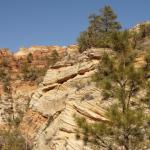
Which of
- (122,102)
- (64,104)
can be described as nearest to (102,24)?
(64,104)

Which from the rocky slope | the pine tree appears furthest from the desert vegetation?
the rocky slope

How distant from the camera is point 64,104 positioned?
27938 mm

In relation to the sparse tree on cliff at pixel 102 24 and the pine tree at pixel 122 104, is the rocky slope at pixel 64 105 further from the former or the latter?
the sparse tree on cliff at pixel 102 24

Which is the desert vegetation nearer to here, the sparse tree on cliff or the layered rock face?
the layered rock face

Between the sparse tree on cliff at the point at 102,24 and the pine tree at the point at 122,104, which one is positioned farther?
the sparse tree on cliff at the point at 102,24

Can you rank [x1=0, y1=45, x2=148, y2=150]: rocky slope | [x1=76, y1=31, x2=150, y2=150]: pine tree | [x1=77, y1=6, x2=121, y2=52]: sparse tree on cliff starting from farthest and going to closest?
[x1=77, y1=6, x2=121, y2=52]: sparse tree on cliff
[x1=0, y1=45, x2=148, y2=150]: rocky slope
[x1=76, y1=31, x2=150, y2=150]: pine tree

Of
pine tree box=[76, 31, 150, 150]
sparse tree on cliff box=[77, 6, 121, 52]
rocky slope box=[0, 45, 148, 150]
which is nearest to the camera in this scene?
pine tree box=[76, 31, 150, 150]

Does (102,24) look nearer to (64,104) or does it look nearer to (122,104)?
(64,104)

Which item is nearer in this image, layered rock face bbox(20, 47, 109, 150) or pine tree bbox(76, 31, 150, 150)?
pine tree bbox(76, 31, 150, 150)

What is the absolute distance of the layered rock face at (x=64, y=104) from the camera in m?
23.1

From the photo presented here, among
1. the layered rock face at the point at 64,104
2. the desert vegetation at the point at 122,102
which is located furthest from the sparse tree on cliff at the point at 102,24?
the desert vegetation at the point at 122,102

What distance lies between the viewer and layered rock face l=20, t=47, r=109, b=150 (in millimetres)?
23094

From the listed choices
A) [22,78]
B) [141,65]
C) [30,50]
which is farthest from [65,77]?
[30,50]

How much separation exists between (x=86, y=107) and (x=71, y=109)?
4.68 ft
